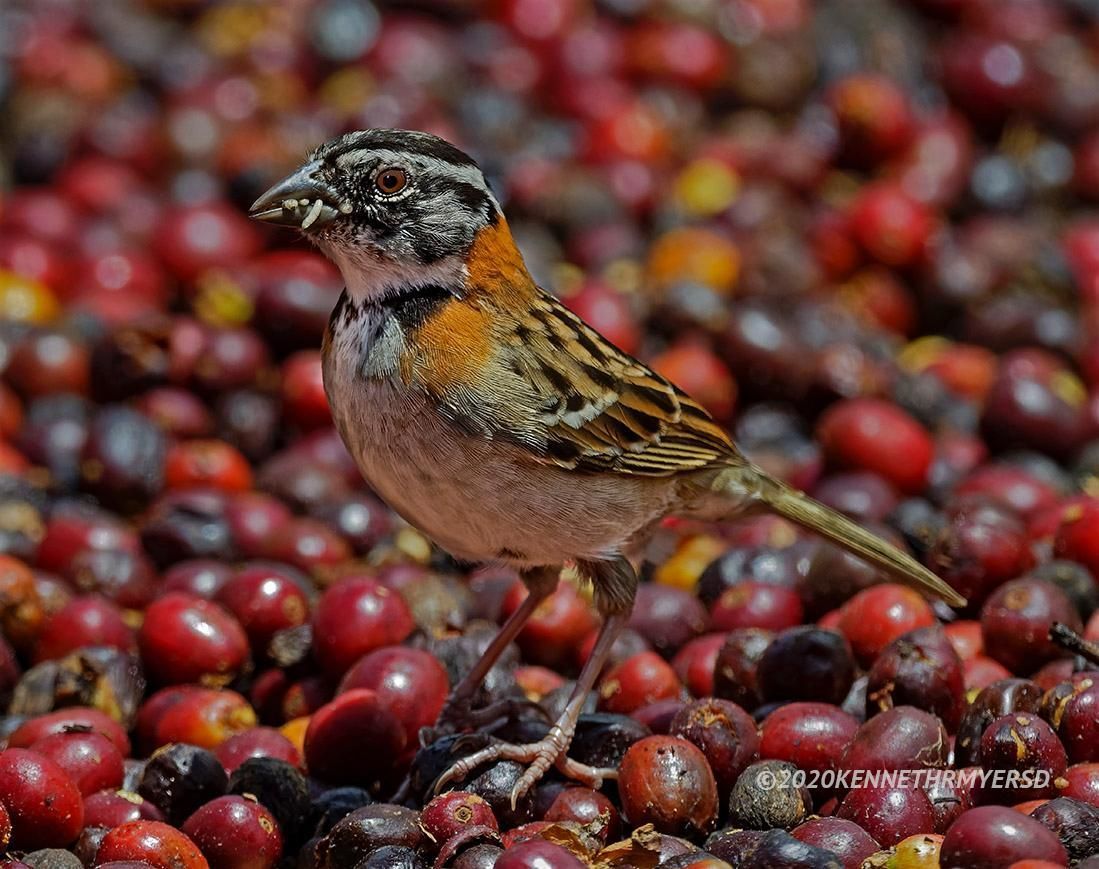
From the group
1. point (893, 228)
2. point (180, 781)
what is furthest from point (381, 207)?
point (893, 228)

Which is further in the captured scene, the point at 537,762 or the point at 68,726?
the point at 68,726

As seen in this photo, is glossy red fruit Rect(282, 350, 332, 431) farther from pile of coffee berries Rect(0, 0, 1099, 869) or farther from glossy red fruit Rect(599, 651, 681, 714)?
glossy red fruit Rect(599, 651, 681, 714)

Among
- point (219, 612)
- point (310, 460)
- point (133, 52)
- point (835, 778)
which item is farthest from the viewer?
point (133, 52)

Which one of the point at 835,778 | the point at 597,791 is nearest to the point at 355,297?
the point at 597,791

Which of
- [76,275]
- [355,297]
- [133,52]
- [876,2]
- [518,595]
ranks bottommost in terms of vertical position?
[518,595]

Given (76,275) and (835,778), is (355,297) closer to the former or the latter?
(835,778)

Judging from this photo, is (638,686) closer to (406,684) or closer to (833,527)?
(406,684)

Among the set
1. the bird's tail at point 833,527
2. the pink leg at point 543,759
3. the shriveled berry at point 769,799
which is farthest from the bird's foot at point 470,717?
the bird's tail at point 833,527

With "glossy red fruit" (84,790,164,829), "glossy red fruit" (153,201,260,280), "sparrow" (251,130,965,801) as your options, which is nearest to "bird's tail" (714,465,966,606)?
"sparrow" (251,130,965,801)
